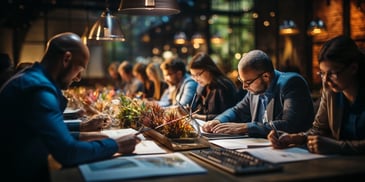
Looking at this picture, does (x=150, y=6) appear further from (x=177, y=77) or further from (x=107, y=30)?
(x=177, y=77)

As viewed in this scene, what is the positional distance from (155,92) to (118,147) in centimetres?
538

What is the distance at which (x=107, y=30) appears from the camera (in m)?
4.35

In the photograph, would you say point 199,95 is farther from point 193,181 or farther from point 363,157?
point 193,181

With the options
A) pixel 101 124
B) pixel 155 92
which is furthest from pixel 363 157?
pixel 155 92

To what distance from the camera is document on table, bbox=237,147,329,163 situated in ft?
→ 7.03

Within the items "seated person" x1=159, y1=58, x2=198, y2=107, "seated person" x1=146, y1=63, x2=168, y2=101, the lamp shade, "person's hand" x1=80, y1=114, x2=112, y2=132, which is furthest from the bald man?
"seated person" x1=146, y1=63, x2=168, y2=101

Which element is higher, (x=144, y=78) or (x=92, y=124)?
(x=92, y=124)

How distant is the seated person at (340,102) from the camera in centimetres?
226

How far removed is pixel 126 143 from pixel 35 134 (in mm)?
455

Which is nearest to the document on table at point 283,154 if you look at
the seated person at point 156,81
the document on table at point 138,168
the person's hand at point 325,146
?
the person's hand at point 325,146

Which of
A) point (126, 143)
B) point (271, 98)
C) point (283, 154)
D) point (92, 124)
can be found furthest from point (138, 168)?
point (271, 98)

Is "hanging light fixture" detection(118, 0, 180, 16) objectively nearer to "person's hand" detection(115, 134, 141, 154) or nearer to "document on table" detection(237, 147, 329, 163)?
"person's hand" detection(115, 134, 141, 154)

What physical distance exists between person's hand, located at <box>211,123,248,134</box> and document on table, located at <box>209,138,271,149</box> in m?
0.12

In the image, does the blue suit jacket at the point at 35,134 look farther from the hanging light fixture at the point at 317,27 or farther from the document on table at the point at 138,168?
the hanging light fixture at the point at 317,27
